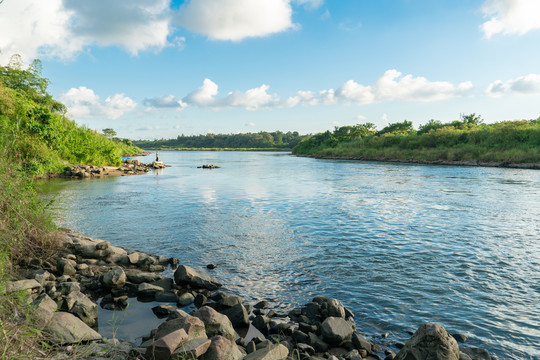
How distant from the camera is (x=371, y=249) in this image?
13.0 m

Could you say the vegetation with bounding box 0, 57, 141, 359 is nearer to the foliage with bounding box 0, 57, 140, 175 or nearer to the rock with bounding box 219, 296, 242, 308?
the foliage with bounding box 0, 57, 140, 175

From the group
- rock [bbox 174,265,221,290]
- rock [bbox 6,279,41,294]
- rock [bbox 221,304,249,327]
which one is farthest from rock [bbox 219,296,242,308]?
rock [bbox 6,279,41,294]

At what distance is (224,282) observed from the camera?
9.80 metres

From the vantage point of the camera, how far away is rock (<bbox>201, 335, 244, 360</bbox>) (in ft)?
17.5

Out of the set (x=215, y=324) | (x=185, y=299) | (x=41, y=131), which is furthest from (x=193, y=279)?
(x=41, y=131)

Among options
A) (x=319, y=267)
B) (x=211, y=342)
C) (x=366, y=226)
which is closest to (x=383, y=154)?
(x=366, y=226)

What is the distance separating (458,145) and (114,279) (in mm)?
84683

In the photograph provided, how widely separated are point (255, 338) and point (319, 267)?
492cm

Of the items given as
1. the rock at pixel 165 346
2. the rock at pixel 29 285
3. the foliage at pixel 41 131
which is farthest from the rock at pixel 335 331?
the foliage at pixel 41 131

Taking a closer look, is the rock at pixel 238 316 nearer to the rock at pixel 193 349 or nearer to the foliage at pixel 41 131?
the rock at pixel 193 349

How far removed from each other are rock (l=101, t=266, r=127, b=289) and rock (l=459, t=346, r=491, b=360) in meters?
8.02

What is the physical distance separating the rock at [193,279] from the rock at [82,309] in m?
2.30

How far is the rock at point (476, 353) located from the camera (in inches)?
241

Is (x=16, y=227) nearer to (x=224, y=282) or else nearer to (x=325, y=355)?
(x=224, y=282)
